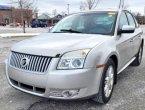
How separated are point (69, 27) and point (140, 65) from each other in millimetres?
3035

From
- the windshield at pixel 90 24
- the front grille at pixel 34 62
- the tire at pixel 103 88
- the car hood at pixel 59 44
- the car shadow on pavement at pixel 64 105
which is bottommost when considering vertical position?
the car shadow on pavement at pixel 64 105

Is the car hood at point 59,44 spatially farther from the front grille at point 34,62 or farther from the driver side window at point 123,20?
the driver side window at point 123,20

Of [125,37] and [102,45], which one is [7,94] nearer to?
[102,45]

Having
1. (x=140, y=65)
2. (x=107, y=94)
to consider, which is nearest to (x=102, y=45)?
(x=107, y=94)

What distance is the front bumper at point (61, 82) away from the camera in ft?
10.9

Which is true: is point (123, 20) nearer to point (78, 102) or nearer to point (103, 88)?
point (103, 88)

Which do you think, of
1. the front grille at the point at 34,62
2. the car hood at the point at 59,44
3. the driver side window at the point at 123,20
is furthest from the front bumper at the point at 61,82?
the driver side window at the point at 123,20

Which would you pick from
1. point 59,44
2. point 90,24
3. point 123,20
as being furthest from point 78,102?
point 123,20

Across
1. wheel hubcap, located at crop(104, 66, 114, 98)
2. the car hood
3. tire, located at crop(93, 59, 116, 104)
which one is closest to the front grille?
the car hood

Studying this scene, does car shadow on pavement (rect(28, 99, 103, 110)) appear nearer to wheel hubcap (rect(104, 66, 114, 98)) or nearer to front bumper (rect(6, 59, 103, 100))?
wheel hubcap (rect(104, 66, 114, 98))

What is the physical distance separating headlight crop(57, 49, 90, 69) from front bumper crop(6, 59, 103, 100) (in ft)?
0.26

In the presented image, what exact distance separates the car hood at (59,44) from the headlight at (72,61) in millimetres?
87

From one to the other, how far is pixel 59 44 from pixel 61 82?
66 cm

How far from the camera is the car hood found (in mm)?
3490
